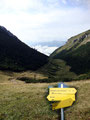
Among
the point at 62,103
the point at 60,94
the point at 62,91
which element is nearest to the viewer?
the point at 62,103

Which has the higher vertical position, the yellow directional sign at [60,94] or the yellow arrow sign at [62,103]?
the yellow directional sign at [60,94]

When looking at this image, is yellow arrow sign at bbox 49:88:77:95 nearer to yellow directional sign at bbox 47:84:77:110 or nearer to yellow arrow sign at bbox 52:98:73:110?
yellow directional sign at bbox 47:84:77:110

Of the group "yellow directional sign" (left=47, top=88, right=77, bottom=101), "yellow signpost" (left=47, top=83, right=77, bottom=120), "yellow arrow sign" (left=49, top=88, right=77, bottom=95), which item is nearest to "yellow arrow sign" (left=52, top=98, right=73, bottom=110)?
"yellow signpost" (left=47, top=83, right=77, bottom=120)

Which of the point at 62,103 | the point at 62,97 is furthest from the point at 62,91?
the point at 62,103

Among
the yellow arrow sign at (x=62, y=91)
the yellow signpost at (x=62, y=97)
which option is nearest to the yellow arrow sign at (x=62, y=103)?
the yellow signpost at (x=62, y=97)

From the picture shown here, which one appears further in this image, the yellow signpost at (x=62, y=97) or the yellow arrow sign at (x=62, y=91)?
the yellow arrow sign at (x=62, y=91)

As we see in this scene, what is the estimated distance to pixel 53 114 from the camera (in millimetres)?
13773

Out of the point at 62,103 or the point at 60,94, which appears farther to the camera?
the point at 60,94

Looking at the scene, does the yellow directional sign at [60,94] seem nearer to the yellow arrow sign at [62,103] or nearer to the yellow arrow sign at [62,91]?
the yellow arrow sign at [62,91]

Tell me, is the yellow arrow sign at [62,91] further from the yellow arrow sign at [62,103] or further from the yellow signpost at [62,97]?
the yellow arrow sign at [62,103]

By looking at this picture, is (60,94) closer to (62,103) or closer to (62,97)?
(62,97)

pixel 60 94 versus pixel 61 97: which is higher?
pixel 60 94

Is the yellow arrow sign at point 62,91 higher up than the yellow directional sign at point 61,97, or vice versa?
the yellow arrow sign at point 62,91

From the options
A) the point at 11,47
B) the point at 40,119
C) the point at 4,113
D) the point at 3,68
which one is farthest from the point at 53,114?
the point at 11,47
